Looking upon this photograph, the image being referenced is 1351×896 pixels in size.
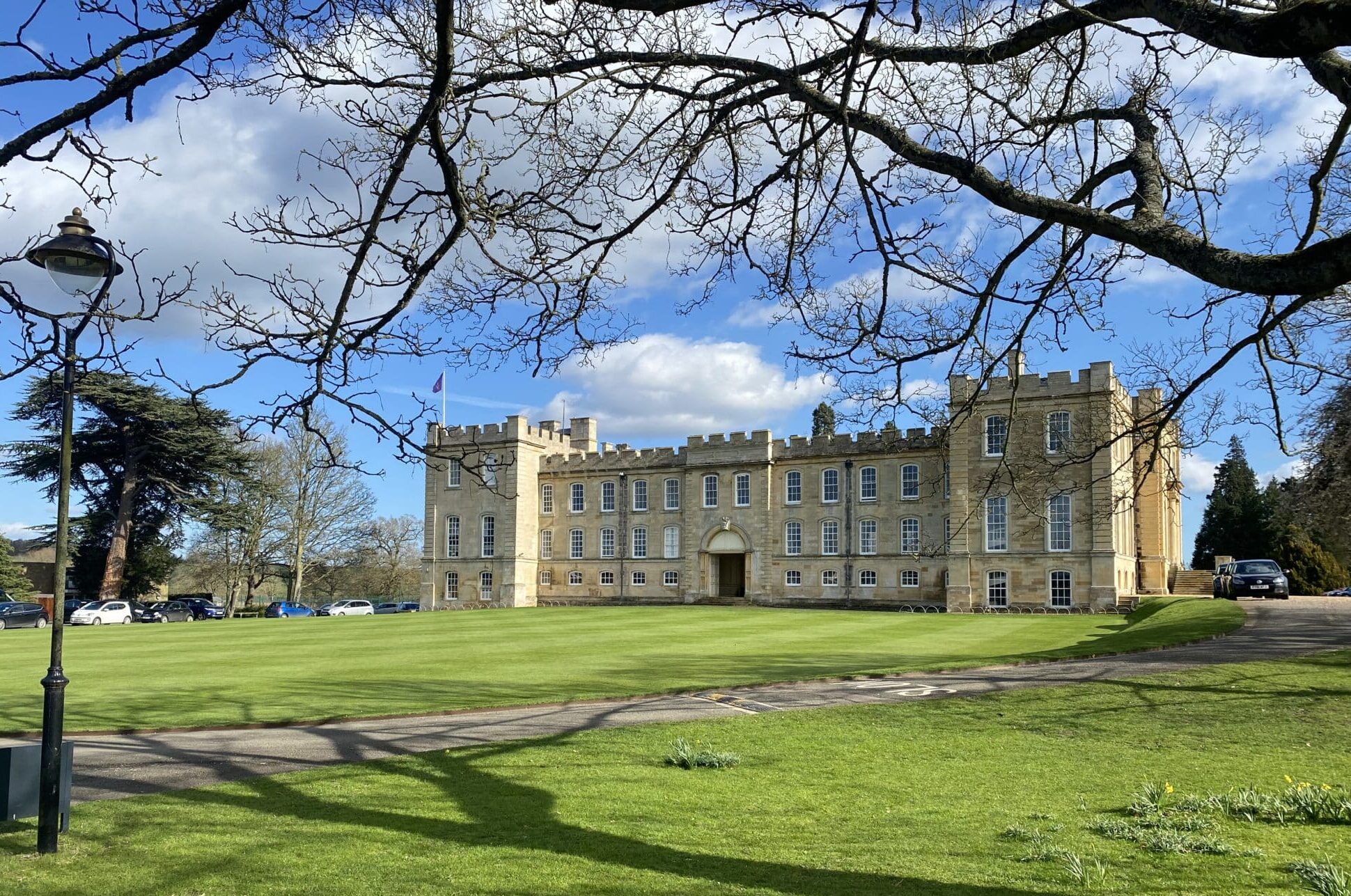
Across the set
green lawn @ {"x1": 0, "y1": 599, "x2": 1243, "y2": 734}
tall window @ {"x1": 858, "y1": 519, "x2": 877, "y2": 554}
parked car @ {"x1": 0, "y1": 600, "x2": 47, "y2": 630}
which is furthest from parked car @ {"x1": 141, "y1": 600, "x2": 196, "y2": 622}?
tall window @ {"x1": 858, "y1": 519, "x2": 877, "y2": 554}

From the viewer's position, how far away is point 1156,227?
216 inches

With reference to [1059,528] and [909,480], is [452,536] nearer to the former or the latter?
[909,480]

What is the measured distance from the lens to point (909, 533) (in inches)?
2029

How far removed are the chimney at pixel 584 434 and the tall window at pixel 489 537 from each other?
8540mm

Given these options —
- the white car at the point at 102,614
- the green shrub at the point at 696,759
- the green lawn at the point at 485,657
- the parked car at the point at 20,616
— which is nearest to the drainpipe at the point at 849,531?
the green lawn at the point at 485,657

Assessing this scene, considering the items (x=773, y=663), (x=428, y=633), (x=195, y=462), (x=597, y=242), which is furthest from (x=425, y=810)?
(x=195, y=462)

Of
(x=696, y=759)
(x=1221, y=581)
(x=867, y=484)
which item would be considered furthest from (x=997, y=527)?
(x=696, y=759)

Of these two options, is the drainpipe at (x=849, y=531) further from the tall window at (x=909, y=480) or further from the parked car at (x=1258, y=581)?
the parked car at (x=1258, y=581)

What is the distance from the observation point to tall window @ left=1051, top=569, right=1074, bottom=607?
44.9 metres

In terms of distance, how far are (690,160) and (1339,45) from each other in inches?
165

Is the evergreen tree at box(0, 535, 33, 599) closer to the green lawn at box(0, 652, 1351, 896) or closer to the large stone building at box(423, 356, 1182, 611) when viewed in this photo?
the large stone building at box(423, 356, 1182, 611)

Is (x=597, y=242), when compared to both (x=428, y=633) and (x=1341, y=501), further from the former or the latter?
(x=428, y=633)

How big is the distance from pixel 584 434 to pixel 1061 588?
3427 cm

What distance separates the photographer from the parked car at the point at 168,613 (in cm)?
5044
